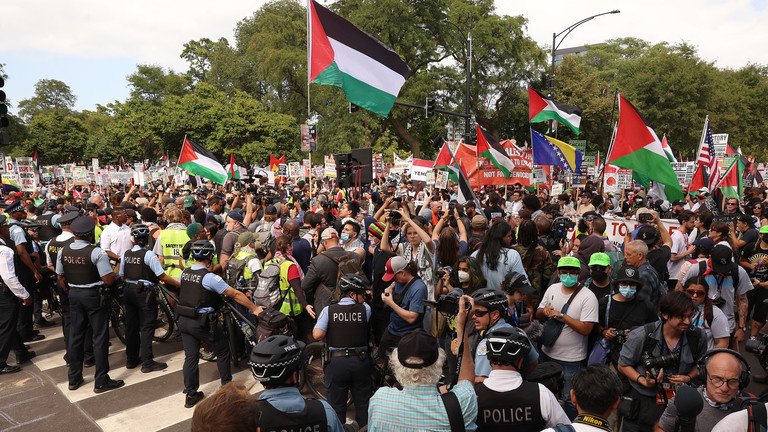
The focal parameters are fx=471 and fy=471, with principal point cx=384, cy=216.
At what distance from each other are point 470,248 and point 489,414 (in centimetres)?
407

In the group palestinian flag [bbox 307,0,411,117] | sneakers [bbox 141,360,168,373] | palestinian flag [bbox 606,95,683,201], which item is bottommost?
sneakers [bbox 141,360,168,373]

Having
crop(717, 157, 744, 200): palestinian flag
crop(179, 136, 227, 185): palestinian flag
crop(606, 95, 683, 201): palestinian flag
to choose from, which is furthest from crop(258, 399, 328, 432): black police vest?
crop(179, 136, 227, 185): palestinian flag

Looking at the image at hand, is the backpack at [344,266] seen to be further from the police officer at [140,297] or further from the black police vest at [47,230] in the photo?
the black police vest at [47,230]

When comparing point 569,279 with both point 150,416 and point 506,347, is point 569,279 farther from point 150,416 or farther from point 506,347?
point 150,416

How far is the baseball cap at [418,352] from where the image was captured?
258 cm

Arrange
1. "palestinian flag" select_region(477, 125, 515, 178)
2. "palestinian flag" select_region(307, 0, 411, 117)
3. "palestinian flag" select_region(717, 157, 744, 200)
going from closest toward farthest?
1. "palestinian flag" select_region(307, 0, 411, 117)
2. "palestinian flag" select_region(717, 157, 744, 200)
3. "palestinian flag" select_region(477, 125, 515, 178)

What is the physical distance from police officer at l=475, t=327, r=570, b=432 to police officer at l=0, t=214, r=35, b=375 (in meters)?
6.58

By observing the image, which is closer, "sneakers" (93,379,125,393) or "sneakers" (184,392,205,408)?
"sneakers" (184,392,205,408)

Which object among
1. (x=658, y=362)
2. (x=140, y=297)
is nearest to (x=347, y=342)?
(x=658, y=362)

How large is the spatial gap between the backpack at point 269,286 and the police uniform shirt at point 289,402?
3.04 m

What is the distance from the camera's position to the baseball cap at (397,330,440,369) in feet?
8.46

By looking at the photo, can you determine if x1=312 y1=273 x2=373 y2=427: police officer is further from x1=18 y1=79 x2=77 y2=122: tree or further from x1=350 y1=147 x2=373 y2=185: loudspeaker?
x1=18 y1=79 x2=77 y2=122: tree

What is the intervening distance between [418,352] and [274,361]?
2.65 ft

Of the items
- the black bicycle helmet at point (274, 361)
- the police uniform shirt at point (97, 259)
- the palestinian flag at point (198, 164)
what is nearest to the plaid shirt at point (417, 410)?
the black bicycle helmet at point (274, 361)
